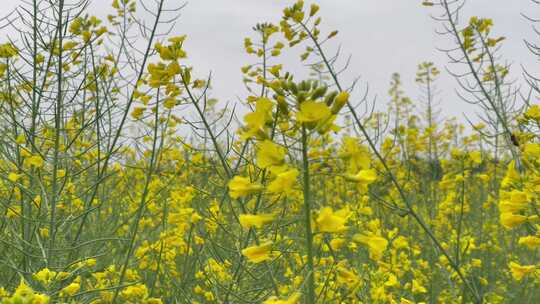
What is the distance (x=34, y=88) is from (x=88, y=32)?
0.69m

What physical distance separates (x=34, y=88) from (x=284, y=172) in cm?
199

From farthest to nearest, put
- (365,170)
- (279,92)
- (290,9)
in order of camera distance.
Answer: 1. (290,9)
2. (279,92)
3. (365,170)

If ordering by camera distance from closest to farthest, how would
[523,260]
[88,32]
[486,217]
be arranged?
1. [88,32]
2. [523,260]
3. [486,217]

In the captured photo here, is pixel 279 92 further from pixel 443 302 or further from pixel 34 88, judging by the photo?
pixel 443 302

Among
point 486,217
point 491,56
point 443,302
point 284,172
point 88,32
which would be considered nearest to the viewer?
point 284,172

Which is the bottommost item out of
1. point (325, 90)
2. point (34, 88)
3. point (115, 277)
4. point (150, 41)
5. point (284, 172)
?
point (115, 277)

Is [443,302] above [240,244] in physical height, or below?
below

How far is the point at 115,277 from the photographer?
354cm

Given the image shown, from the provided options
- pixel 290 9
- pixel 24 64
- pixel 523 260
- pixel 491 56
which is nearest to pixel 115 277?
pixel 24 64

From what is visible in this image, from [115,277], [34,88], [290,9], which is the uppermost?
[290,9]

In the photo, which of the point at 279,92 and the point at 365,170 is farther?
the point at 279,92

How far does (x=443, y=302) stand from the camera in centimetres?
441

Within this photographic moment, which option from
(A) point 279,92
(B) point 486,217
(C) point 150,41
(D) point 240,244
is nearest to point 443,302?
(D) point 240,244

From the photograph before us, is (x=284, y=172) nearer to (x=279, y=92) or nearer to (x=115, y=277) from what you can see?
(x=279, y=92)
